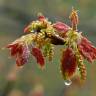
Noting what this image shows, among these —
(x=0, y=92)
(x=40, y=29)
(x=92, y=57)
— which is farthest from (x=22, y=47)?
(x=0, y=92)

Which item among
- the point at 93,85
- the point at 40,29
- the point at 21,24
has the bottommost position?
the point at 40,29

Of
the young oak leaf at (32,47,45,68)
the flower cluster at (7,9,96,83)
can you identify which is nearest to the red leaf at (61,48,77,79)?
the flower cluster at (7,9,96,83)

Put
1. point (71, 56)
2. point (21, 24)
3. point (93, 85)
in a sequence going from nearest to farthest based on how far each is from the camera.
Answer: point (71, 56) < point (21, 24) < point (93, 85)

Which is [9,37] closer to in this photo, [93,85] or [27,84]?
[27,84]

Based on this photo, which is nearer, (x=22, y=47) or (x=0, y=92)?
(x=22, y=47)

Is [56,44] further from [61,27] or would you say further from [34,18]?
[34,18]

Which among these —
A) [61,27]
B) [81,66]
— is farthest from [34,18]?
[81,66]

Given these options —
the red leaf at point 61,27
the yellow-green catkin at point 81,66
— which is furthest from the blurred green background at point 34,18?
the yellow-green catkin at point 81,66
